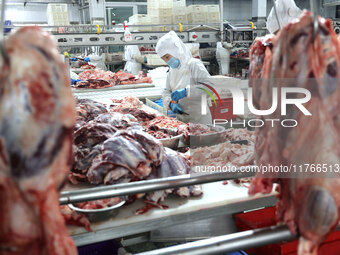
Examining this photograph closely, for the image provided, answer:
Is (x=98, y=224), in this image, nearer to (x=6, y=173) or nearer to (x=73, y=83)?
(x=6, y=173)

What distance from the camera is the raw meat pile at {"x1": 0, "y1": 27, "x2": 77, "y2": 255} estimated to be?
3.34 ft

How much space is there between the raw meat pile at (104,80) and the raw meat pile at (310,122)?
5924 millimetres

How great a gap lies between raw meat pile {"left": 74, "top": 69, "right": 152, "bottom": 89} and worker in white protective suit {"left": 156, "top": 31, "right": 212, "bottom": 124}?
1.80 metres

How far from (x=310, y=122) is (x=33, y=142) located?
1040 millimetres

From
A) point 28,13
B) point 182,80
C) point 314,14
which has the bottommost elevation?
point 182,80

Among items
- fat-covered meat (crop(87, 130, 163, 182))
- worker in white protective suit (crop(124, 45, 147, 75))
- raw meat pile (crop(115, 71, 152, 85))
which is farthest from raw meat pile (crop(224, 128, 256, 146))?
worker in white protective suit (crop(124, 45, 147, 75))

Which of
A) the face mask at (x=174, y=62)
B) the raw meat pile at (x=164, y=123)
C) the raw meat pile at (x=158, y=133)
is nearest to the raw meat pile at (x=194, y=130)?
Result: the raw meat pile at (x=158, y=133)

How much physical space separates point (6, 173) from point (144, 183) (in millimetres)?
674

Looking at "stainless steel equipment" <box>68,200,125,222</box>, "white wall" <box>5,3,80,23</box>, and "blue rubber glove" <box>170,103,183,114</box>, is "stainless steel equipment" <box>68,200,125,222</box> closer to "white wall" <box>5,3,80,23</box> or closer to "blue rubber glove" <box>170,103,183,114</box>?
"blue rubber glove" <box>170,103,183,114</box>

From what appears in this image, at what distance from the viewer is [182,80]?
18.2ft

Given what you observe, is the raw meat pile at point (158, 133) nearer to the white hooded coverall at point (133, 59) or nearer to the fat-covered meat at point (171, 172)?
the fat-covered meat at point (171, 172)

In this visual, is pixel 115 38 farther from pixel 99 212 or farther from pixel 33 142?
pixel 33 142

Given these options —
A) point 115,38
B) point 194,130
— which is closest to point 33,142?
point 194,130

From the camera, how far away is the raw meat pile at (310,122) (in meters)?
1.30
